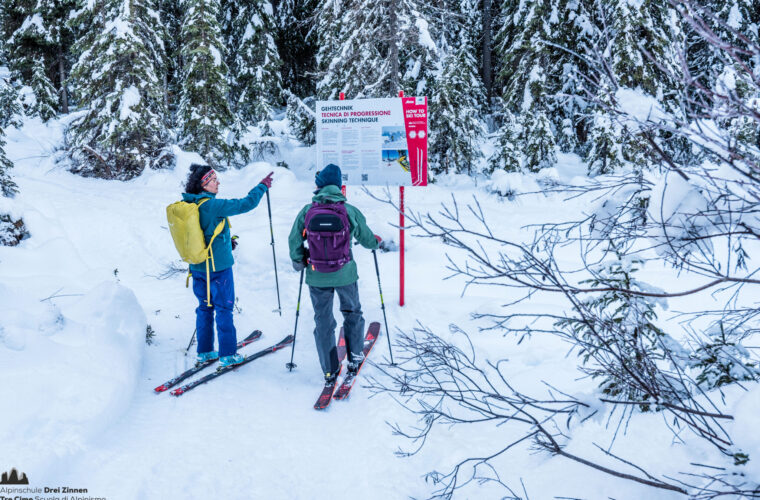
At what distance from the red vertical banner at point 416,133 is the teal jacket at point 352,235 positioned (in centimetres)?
201

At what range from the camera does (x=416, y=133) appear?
6.34m

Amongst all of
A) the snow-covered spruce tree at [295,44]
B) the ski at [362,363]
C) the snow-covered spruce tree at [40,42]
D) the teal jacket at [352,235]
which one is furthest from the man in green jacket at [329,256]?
the snow-covered spruce tree at [40,42]

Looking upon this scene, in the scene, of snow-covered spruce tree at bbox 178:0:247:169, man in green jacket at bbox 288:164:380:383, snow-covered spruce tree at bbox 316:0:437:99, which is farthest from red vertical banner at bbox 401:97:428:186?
snow-covered spruce tree at bbox 178:0:247:169

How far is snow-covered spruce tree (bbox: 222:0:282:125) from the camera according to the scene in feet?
59.6

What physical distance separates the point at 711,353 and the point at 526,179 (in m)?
10.8

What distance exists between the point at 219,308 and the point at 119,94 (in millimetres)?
11746

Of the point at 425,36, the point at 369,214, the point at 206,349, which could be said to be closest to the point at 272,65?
the point at 425,36

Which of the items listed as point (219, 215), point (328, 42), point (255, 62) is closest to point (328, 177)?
point (219, 215)

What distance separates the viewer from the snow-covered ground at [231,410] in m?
3.08

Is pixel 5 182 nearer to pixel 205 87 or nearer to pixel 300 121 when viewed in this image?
pixel 205 87

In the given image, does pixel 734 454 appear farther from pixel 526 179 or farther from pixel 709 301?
pixel 526 179

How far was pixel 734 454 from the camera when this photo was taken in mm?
1926

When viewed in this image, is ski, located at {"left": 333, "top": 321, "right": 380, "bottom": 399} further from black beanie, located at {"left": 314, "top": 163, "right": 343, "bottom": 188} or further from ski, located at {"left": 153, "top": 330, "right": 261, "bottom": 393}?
black beanie, located at {"left": 314, "top": 163, "right": 343, "bottom": 188}

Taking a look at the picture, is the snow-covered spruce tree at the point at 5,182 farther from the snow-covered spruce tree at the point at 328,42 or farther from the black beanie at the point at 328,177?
the snow-covered spruce tree at the point at 328,42
